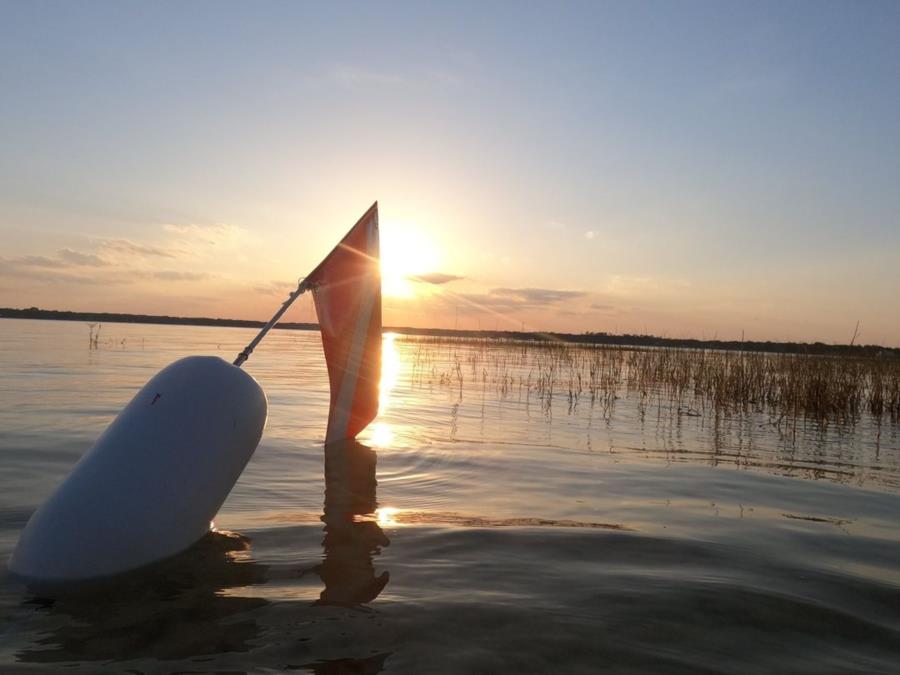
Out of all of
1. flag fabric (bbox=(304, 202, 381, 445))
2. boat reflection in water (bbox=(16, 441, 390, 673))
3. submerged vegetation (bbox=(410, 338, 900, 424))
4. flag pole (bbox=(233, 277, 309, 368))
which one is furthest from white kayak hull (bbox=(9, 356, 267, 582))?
submerged vegetation (bbox=(410, 338, 900, 424))

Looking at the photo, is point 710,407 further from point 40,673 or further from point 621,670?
point 40,673

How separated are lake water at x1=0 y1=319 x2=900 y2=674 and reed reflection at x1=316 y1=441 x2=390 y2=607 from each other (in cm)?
2

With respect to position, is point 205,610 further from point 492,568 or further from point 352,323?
point 352,323

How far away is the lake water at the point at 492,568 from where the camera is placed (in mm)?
2654

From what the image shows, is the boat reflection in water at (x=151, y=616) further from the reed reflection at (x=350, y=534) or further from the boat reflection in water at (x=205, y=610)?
the reed reflection at (x=350, y=534)

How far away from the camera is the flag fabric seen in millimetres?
6520

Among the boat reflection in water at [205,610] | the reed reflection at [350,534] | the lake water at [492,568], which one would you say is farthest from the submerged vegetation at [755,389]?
the boat reflection in water at [205,610]

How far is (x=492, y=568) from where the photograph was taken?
3.68 meters

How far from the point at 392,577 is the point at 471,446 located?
15.1 ft

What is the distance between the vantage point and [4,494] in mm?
4781

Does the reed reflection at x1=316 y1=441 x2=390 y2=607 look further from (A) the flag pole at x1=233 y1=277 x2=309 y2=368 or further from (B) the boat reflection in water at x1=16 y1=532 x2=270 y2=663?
(A) the flag pole at x1=233 y1=277 x2=309 y2=368

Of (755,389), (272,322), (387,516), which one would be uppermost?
(272,322)

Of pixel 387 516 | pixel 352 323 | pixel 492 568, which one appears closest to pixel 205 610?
pixel 492 568

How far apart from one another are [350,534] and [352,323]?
10.1 ft
